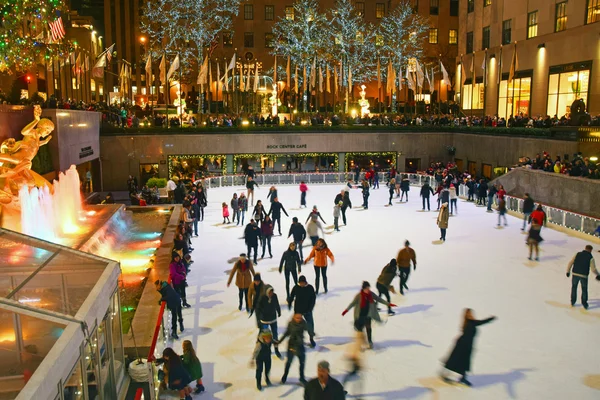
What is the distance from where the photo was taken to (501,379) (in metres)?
8.17

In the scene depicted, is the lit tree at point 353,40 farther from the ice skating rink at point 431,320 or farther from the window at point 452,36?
the ice skating rink at point 431,320

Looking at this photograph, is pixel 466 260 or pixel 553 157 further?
pixel 553 157

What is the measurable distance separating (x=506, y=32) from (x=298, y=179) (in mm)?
18817

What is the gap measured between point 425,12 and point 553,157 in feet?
112

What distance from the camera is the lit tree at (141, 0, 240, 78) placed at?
1943 inches

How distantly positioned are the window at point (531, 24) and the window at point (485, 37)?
204 inches

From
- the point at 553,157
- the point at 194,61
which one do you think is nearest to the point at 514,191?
the point at 553,157

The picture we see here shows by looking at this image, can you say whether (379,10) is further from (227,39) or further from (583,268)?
(583,268)

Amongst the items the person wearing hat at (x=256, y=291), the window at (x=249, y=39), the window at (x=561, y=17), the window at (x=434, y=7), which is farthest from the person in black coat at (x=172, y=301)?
the window at (x=434, y=7)

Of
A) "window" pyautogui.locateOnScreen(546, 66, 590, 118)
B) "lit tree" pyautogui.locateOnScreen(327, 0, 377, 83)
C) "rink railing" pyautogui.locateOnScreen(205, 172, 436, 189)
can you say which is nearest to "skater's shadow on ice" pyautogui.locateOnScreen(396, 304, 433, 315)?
"rink railing" pyautogui.locateOnScreen(205, 172, 436, 189)

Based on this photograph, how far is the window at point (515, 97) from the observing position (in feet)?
122

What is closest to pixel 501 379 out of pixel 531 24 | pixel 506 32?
pixel 531 24

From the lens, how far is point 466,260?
14.9 m

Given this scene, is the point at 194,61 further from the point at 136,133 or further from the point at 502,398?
the point at 502,398
